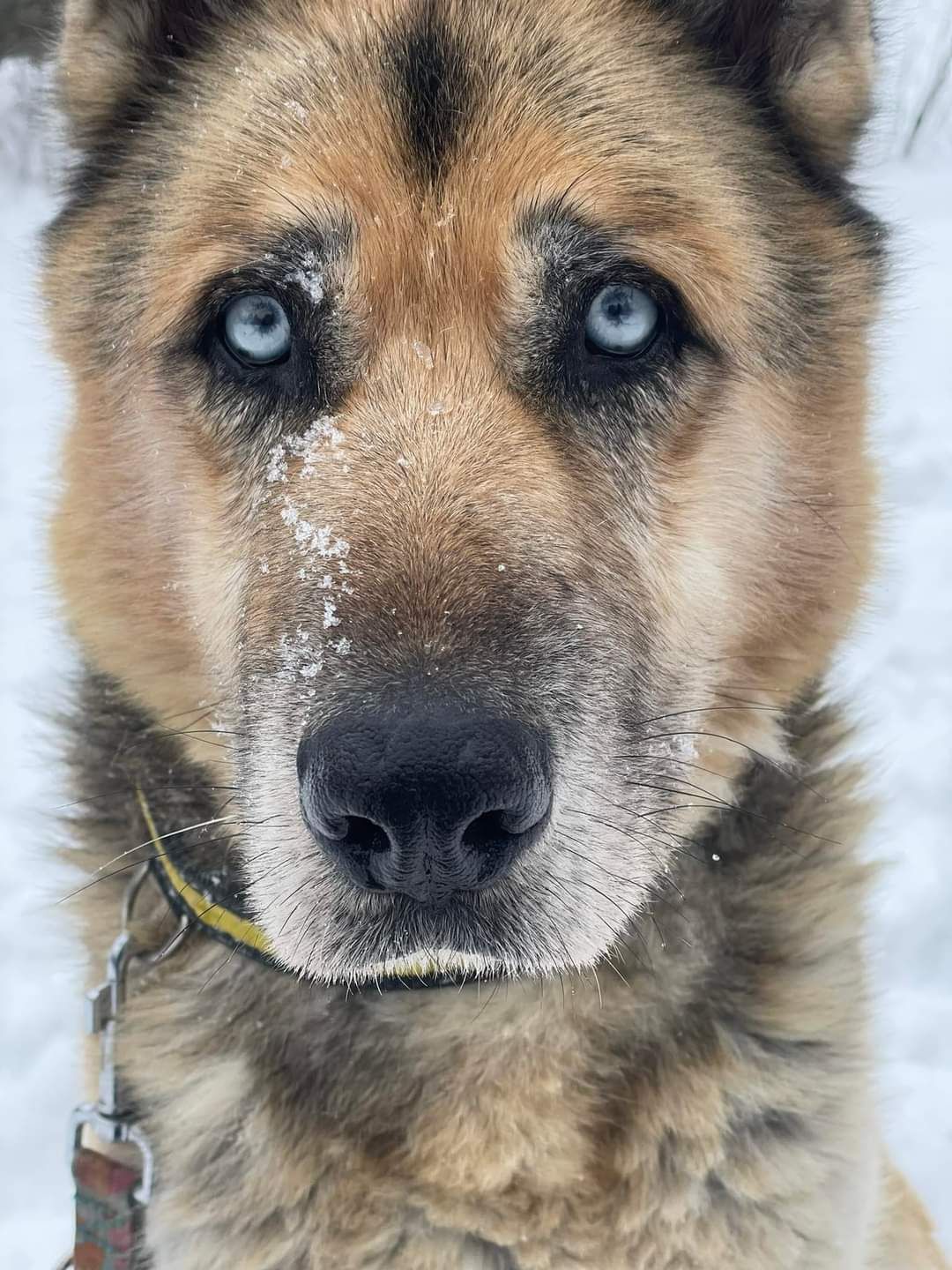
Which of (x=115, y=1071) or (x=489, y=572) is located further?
(x=115, y=1071)

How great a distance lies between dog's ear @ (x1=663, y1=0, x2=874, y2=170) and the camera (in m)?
2.49

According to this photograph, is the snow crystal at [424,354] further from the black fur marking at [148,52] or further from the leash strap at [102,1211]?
the leash strap at [102,1211]

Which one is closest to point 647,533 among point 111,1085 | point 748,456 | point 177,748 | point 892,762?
point 748,456

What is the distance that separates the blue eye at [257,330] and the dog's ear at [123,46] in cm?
70

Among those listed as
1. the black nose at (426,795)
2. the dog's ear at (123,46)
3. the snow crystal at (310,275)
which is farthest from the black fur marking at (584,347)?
the dog's ear at (123,46)

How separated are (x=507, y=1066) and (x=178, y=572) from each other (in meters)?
1.22

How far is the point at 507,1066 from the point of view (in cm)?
238

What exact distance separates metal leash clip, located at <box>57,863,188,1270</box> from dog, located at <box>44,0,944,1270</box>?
0.15 ft

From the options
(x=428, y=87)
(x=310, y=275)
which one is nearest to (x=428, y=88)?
(x=428, y=87)

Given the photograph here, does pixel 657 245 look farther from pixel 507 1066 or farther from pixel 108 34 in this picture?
pixel 507 1066

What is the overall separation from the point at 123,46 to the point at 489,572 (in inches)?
62.2

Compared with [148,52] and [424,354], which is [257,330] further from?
[148,52]

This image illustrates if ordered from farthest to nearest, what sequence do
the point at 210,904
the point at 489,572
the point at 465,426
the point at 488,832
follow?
the point at 210,904 → the point at 465,426 → the point at 489,572 → the point at 488,832

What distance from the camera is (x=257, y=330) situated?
7.64ft
